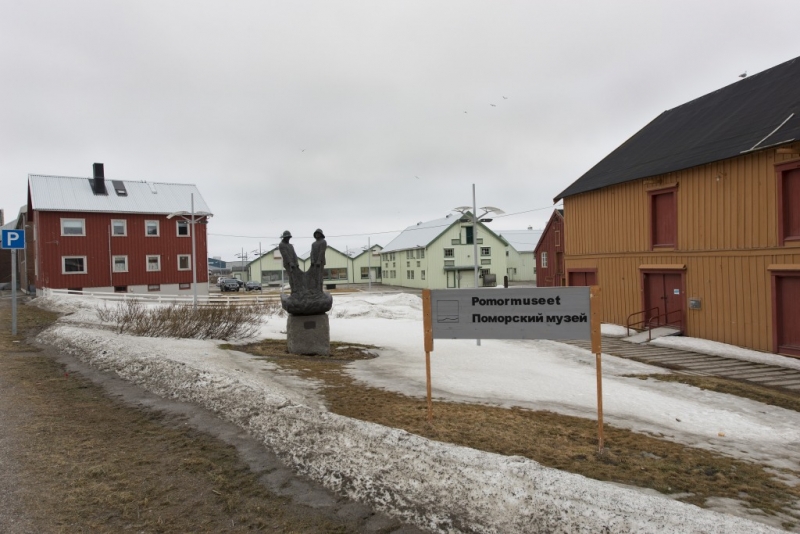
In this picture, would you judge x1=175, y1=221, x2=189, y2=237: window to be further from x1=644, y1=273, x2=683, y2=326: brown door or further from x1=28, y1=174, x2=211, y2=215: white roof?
x1=644, y1=273, x2=683, y2=326: brown door

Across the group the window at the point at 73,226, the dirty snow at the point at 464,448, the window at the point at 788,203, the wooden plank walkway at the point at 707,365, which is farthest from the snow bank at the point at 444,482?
the window at the point at 73,226

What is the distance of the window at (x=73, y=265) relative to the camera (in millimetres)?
37244

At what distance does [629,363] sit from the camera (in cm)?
1417

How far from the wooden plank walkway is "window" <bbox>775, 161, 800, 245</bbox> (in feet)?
12.6

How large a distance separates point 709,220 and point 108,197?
40.4 meters

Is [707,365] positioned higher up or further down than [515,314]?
further down

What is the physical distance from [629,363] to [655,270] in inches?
288

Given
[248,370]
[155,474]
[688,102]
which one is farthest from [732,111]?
[155,474]

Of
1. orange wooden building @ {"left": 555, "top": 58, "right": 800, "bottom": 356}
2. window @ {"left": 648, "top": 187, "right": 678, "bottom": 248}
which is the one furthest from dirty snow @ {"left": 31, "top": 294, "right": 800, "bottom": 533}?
window @ {"left": 648, "top": 187, "right": 678, "bottom": 248}

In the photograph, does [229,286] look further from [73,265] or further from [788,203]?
[788,203]

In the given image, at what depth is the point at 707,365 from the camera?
1432 centimetres

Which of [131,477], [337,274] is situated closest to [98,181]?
[131,477]

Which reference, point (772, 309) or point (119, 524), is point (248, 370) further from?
point (772, 309)

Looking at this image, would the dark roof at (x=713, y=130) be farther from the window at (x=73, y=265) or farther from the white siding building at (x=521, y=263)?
the white siding building at (x=521, y=263)
